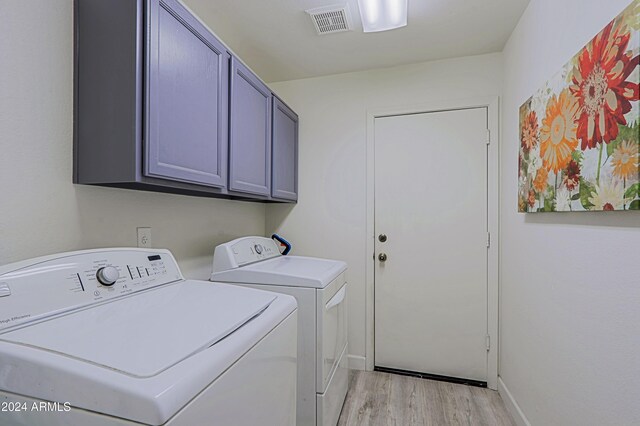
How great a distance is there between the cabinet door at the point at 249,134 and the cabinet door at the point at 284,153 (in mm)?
97

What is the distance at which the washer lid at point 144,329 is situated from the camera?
61 cm

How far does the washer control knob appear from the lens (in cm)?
98

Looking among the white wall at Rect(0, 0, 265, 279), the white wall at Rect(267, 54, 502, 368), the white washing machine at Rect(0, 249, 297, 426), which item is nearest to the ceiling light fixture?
the white wall at Rect(267, 54, 502, 368)

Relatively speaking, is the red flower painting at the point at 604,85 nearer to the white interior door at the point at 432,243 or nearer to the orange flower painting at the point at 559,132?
the orange flower painting at the point at 559,132

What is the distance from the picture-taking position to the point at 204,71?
134 cm

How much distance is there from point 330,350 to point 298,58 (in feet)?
6.54

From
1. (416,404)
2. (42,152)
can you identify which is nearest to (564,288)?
(416,404)

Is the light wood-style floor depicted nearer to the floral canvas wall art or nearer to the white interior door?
the white interior door

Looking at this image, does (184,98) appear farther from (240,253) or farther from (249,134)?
(240,253)

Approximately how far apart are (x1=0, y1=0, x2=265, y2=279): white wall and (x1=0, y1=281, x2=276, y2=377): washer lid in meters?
0.34

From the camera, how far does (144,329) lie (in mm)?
737

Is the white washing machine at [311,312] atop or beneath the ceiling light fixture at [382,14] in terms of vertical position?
beneath

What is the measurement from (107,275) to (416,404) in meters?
1.93

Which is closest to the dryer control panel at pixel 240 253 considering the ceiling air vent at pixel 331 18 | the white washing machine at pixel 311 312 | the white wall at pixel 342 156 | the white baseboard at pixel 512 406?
the white washing machine at pixel 311 312
